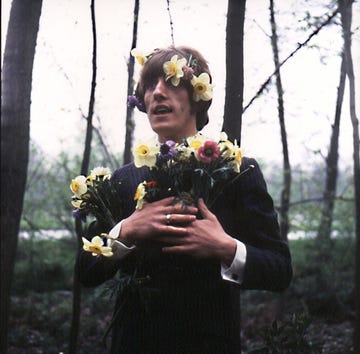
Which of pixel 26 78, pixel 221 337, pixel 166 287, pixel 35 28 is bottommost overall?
pixel 221 337

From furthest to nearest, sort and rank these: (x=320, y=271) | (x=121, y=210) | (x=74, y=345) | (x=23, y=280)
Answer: (x=23, y=280) → (x=320, y=271) → (x=74, y=345) → (x=121, y=210)

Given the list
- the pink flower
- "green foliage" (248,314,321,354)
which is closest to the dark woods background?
"green foliage" (248,314,321,354)

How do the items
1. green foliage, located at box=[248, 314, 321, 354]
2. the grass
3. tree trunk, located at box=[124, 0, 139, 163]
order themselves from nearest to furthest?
green foliage, located at box=[248, 314, 321, 354]
tree trunk, located at box=[124, 0, 139, 163]
the grass

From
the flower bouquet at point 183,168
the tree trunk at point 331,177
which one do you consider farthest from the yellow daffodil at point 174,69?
the tree trunk at point 331,177

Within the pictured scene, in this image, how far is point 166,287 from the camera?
157cm

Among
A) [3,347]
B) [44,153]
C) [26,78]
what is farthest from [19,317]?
[26,78]

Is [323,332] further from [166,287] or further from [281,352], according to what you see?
[166,287]

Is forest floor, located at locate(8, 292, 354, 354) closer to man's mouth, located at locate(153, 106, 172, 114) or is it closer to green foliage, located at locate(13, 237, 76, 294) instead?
green foliage, located at locate(13, 237, 76, 294)

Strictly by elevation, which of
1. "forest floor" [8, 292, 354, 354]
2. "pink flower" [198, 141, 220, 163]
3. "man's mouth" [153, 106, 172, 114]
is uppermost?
"man's mouth" [153, 106, 172, 114]

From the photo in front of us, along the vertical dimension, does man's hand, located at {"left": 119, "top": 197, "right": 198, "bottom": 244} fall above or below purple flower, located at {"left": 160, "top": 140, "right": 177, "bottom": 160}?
below

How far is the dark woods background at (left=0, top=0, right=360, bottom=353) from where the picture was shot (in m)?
3.13

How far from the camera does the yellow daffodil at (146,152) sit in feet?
4.94

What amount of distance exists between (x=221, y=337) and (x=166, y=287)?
25 cm

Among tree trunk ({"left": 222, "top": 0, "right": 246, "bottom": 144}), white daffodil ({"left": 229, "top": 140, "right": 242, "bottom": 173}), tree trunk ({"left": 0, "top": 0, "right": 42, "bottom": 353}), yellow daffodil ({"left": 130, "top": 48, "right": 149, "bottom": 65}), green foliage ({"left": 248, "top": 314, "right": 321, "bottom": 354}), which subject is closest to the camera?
white daffodil ({"left": 229, "top": 140, "right": 242, "bottom": 173})
